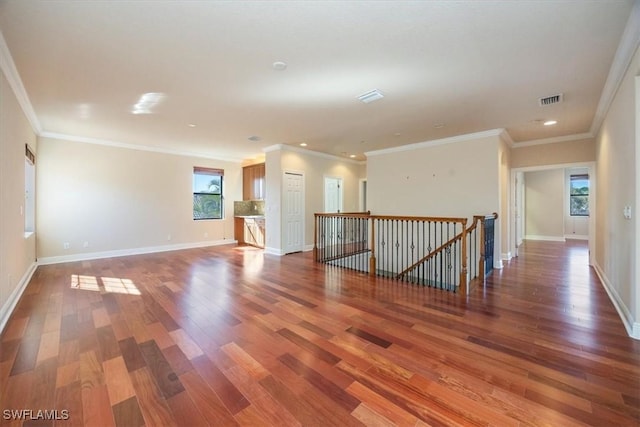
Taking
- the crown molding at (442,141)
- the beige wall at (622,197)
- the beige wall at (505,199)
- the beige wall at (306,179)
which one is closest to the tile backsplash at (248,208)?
the beige wall at (306,179)

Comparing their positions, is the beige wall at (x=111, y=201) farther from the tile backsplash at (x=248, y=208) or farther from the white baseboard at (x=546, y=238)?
the white baseboard at (x=546, y=238)

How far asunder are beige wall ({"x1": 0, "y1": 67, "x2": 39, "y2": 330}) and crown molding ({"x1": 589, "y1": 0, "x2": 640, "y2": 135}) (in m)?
5.86

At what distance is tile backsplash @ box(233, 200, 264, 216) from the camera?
28.1 feet

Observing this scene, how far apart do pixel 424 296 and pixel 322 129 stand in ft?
11.6

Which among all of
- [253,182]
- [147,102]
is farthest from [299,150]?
[147,102]

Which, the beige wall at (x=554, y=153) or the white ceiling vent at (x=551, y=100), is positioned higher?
the white ceiling vent at (x=551, y=100)

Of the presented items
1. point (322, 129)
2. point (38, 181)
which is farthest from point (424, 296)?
point (38, 181)

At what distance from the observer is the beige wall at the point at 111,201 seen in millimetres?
5539

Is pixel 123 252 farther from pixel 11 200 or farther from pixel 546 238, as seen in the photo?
pixel 546 238

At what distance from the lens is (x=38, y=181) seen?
5.37 metres

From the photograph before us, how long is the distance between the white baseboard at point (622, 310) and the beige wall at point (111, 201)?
826 cm

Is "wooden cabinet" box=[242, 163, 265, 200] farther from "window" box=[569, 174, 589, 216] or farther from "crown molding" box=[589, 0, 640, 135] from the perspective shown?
"window" box=[569, 174, 589, 216]

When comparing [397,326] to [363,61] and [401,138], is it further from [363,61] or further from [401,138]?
[401,138]

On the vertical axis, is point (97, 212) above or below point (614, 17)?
below
